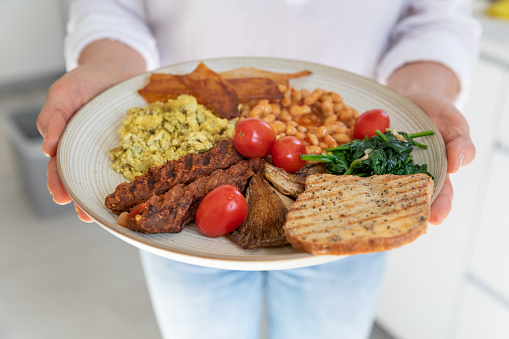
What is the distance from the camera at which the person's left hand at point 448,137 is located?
4.51ft

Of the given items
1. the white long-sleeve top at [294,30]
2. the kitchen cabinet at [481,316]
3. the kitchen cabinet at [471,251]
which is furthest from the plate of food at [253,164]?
the kitchen cabinet at [481,316]

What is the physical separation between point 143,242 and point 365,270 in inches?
42.6

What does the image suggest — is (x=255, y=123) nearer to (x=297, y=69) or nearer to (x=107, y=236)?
(x=297, y=69)

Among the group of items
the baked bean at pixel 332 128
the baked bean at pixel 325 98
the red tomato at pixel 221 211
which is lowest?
the red tomato at pixel 221 211

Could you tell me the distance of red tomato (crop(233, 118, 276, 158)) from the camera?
1.54 meters

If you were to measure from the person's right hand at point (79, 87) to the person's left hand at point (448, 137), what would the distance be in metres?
0.98

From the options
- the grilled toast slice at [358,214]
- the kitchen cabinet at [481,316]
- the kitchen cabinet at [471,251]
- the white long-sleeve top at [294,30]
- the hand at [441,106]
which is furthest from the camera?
the kitchen cabinet at [481,316]

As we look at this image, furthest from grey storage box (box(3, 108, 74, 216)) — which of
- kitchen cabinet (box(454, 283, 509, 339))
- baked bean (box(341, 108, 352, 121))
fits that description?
kitchen cabinet (box(454, 283, 509, 339))

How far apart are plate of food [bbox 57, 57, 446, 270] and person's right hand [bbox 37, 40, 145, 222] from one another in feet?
0.16

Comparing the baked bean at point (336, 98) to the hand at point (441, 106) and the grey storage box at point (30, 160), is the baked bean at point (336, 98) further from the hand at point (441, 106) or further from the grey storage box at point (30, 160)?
the grey storage box at point (30, 160)

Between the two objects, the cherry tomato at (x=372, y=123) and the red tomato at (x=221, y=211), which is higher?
the cherry tomato at (x=372, y=123)

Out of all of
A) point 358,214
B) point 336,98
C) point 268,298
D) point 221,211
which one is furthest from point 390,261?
point 221,211

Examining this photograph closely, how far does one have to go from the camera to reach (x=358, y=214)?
1254 millimetres

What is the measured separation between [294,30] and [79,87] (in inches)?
35.8
